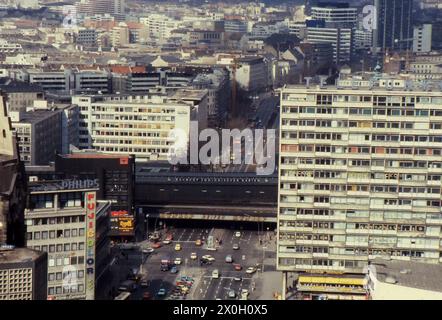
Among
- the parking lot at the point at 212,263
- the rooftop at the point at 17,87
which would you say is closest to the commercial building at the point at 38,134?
the rooftop at the point at 17,87

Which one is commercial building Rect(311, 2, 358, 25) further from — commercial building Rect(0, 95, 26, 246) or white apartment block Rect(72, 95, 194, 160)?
commercial building Rect(0, 95, 26, 246)

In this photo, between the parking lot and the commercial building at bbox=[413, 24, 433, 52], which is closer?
the parking lot

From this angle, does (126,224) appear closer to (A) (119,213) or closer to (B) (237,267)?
(A) (119,213)

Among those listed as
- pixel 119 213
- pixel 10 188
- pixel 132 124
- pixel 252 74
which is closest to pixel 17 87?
pixel 132 124

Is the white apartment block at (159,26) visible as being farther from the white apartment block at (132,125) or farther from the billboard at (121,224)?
the billboard at (121,224)

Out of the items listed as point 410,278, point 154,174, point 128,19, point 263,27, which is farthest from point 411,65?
point 410,278

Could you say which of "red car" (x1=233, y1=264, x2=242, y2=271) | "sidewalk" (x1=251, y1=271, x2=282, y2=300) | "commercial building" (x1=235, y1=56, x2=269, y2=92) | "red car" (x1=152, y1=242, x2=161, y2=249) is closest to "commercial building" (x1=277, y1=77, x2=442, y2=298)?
"sidewalk" (x1=251, y1=271, x2=282, y2=300)

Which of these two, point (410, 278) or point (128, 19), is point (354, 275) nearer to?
point (410, 278)
